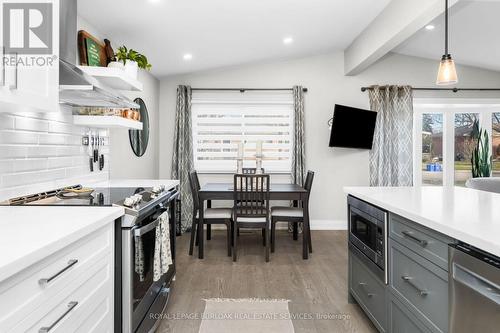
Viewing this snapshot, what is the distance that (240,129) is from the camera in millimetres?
5387

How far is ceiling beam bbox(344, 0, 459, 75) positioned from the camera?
2863mm

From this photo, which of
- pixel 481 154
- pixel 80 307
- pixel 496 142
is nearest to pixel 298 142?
pixel 481 154

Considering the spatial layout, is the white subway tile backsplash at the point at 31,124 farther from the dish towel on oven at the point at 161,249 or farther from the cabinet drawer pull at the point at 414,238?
the cabinet drawer pull at the point at 414,238

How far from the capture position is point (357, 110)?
5145 millimetres

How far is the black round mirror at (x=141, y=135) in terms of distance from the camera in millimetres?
4044

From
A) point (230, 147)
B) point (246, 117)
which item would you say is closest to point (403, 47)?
point (246, 117)

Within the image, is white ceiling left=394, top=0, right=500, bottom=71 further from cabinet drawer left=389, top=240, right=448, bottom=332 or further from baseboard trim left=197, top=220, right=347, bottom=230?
baseboard trim left=197, top=220, right=347, bottom=230

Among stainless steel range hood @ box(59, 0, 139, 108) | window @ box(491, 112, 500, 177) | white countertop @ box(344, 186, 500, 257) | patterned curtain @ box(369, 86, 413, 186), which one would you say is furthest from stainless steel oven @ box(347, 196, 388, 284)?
window @ box(491, 112, 500, 177)

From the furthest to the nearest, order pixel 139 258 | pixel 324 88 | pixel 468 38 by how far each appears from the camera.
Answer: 1. pixel 324 88
2. pixel 468 38
3. pixel 139 258

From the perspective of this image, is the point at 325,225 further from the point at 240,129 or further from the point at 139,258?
the point at 139,258

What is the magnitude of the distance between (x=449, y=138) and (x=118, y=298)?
5.51 meters

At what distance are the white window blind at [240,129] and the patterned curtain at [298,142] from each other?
144mm

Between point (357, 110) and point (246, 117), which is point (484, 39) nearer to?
point (357, 110)

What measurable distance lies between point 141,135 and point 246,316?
2769 mm
